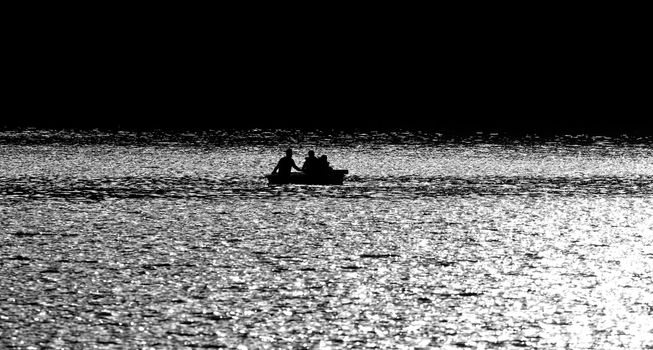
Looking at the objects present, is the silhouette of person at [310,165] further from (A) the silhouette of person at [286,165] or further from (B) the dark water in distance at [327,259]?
(B) the dark water in distance at [327,259]

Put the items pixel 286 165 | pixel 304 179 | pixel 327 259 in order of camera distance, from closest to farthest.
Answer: pixel 327 259 < pixel 286 165 < pixel 304 179

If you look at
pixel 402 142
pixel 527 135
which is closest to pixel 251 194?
pixel 402 142

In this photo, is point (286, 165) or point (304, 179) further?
point (304, 179)

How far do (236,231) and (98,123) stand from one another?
138 metres

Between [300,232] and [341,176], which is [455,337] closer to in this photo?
[300,232]

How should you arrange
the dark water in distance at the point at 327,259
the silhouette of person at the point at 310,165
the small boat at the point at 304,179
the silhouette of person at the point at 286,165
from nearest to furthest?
1. the dark water in distance at the point at 327,259
2. the silhouette of person at the point at 286,165
3. the silhouette of person at the point at 310,165
4. the small boat at the point at 304,179

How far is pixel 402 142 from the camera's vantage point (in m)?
131

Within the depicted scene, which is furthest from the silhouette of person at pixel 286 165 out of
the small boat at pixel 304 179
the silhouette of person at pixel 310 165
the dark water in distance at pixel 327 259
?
the dark water in distance at pixel 327 259

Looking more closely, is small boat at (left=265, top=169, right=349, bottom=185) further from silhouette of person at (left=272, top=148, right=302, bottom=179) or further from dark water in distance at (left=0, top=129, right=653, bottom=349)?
dark water in distance at (left=0, top=129, right=653, bottom=349)

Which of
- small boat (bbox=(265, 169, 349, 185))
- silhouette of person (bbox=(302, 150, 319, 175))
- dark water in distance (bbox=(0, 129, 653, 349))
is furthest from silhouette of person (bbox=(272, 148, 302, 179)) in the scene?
dark water in distance (bbox=(0, 129, 653, 349))

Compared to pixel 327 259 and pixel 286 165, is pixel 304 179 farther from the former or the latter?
pixel 327 259

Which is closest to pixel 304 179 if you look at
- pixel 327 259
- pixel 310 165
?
pixel 310 165

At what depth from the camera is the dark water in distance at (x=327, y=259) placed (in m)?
27.0

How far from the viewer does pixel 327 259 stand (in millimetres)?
39812
